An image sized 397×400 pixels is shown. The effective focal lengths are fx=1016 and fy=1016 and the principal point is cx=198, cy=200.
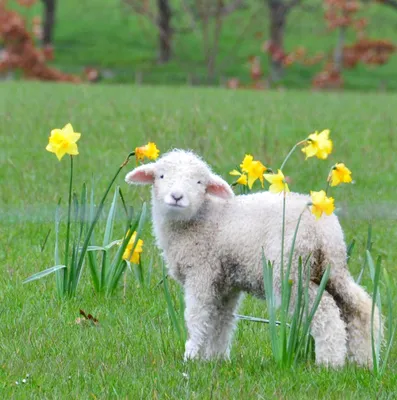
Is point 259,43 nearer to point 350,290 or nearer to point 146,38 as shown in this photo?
point 146,38

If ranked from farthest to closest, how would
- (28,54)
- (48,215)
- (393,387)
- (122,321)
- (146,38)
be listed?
1. (146,38)
2. (28,54)
3. (48,215)
4. (122,321)
5. (393,387)

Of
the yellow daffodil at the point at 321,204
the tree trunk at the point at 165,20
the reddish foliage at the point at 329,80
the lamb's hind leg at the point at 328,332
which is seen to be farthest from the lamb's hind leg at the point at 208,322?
the tree trunk at the point at 165,20

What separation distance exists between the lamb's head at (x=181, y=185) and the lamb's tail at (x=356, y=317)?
0.69 m

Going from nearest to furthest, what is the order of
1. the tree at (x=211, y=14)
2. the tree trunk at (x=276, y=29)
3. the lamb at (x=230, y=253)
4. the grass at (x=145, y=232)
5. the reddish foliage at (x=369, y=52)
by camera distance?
the grass at (x=145, y=232) → the lamb at (x=230, y=253) → the tree at (x=211, y=14) → the tree trunk at (x=276, y=29) → the reddish foliage at (x=369, y=52)

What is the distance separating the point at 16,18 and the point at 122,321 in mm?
Result: 35806

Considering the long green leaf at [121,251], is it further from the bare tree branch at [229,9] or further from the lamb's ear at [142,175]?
the bare tree branch at [229,9]

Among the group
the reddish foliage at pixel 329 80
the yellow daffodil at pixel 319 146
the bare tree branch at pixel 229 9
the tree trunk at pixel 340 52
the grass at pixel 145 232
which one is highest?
the bare tree branch at pixel 229 9

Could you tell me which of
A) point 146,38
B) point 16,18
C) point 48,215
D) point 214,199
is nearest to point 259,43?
point 146,38

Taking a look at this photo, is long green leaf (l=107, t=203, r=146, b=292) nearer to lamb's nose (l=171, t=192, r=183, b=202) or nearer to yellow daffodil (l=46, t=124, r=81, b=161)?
yellow daffodil (l=46, t=124, r=81, b=161)

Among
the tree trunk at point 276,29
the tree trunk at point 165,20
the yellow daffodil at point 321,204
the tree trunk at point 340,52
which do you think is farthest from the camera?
the tree trunk at point 340,52

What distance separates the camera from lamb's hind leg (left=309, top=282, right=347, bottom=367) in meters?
4.35

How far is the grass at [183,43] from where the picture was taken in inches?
1657

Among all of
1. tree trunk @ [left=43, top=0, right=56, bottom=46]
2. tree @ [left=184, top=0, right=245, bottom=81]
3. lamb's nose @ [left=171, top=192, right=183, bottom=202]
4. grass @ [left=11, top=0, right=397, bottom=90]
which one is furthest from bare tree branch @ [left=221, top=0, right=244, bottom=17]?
lamb's nose @ [left=171, top=192, right=183, bottom=202]

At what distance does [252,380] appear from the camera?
4.33 metres
